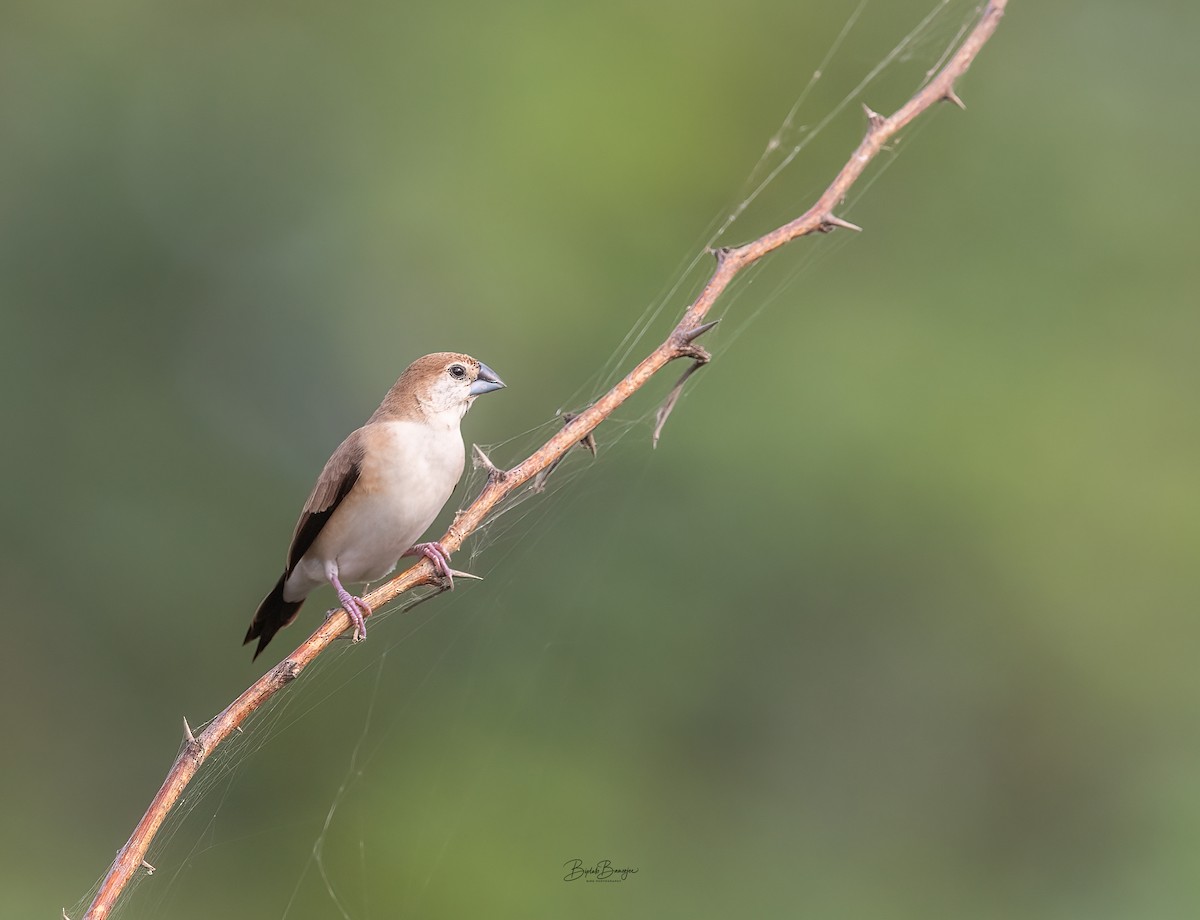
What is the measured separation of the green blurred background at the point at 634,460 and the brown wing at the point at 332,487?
3.29 metres

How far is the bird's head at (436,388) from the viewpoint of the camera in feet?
13.6

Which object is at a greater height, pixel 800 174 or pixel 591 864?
pixel 800 174

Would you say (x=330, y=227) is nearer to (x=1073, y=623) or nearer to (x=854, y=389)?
(x=854, y=389)

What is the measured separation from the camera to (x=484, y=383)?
4.25 meters

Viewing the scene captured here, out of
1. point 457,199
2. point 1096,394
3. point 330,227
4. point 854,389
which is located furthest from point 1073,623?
point 330,227

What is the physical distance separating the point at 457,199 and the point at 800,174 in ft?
9.92

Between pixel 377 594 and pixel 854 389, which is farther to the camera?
pixel 854 389

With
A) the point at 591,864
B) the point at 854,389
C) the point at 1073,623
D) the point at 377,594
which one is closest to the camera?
the point at 377,594

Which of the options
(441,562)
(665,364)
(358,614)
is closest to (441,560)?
(441,562)

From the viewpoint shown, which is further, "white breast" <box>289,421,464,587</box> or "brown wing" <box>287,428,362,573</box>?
"brown wing" <box>287,428,362,573</box>

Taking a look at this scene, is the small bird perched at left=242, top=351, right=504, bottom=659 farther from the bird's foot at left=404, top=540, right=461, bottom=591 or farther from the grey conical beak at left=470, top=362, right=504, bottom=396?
the bird's foot at left=404, top=540, right=461, bottom=591

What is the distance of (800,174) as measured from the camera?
1118 cm

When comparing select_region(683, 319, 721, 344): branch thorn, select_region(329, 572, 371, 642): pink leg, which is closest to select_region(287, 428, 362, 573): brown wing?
select_region(329, 572, 371, 642): pink leg

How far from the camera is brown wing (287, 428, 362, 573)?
4.09m
